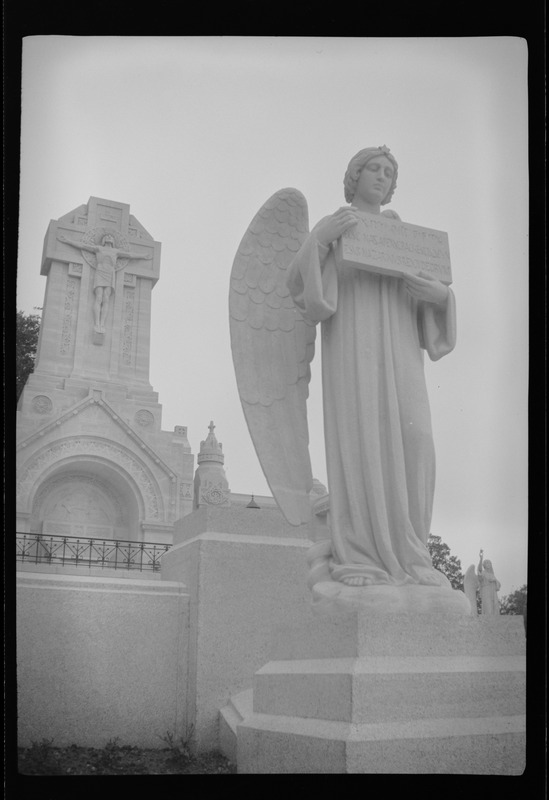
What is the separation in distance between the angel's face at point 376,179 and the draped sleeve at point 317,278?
525 mm

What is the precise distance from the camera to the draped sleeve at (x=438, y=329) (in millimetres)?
5547

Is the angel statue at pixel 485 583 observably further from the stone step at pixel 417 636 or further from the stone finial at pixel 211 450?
the stone finial at pixel 211 450

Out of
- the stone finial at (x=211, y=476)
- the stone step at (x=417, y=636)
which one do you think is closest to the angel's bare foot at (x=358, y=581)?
the stone step at (x=417, y=636)

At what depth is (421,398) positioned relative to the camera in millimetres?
5355

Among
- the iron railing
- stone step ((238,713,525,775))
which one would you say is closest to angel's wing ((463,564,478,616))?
stone step ((238,713,525,775))

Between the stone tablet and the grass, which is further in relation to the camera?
the grass

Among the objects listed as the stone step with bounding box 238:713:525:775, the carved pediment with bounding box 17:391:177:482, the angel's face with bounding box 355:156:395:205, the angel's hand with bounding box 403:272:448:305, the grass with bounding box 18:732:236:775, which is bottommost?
the grass with bounding box 18:732:236:775

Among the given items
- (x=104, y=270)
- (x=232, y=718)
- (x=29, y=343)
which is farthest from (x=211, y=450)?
(x=232, y=718)

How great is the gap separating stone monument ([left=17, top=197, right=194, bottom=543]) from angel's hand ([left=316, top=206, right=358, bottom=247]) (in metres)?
12.8

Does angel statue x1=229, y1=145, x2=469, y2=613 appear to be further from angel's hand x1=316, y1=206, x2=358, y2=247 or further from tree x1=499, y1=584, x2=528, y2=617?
tree x1=499, y1=584, x2=528, y2=617

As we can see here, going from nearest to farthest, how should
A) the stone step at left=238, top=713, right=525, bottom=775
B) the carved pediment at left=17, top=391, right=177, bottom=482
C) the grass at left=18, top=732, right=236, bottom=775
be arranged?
the stone step at left=238, top=713, right=525, bottom=775 → the grass at left=18, top=732, right=236, bottom=775 → the carved pediment at left=17, top=391, right=177, bottom=482

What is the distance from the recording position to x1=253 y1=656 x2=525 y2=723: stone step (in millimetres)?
4293

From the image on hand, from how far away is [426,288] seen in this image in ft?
17.7

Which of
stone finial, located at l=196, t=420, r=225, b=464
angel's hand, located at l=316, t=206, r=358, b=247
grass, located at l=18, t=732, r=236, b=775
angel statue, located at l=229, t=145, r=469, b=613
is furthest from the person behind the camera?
stone finial, located at l=196, t=420, r=225, b=464
